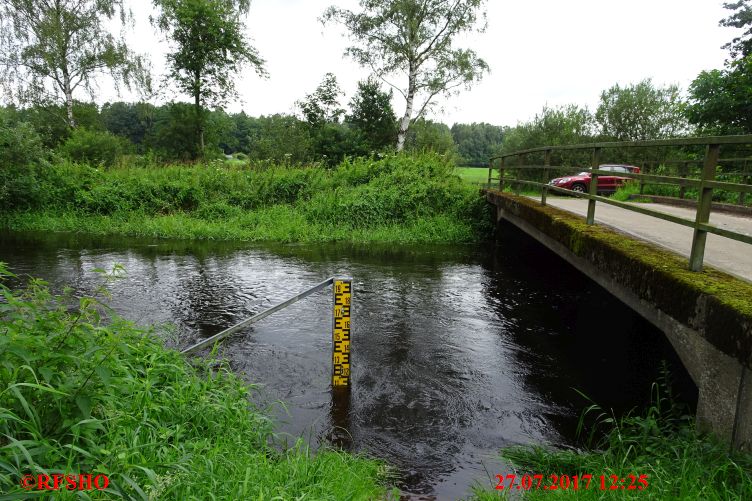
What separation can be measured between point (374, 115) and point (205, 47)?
10.8 m

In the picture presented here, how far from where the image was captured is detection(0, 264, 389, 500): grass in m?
2.29

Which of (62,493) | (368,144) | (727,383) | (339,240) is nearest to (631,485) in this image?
(727,383)

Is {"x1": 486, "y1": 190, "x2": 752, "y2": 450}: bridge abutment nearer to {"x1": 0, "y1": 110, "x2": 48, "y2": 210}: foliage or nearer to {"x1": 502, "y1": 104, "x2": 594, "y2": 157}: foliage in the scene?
{"x1": 0, "y1": 110, "x2": 48, "y2": 210}: foliage

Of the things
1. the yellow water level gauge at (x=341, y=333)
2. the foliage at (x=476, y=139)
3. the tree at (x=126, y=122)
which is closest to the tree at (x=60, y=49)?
the yellow water level gauge at (x=341, y=333)

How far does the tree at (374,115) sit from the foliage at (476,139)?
162 feet

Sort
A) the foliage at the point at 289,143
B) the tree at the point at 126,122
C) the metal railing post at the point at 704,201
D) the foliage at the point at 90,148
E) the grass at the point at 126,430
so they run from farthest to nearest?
the tree at the point at 126,122 < the foliage at the point at 289,143 < the foliage at the point at 90,148 < the metal railing post at the point at 704,201 < the grass at the point at 126,430

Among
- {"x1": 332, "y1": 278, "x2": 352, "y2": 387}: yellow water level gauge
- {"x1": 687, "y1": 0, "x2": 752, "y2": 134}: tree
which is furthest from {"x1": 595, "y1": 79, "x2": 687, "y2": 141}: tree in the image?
{"x1": 332, "y1": 278, "x2": 352, "y2": 387}: yellow water level gauge

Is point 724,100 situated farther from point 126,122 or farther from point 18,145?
point 126,122

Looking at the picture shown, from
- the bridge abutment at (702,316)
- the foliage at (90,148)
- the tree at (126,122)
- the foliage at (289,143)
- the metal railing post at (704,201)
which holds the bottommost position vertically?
the bridge abutment at (702,316)

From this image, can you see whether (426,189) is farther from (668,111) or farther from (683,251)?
(668,111)

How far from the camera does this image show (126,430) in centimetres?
276

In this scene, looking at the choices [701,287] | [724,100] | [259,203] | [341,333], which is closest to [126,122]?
[259,203]

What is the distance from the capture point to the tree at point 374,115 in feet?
102

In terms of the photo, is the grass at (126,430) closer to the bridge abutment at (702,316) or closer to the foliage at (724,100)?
the bridge abutment at (702,316)
